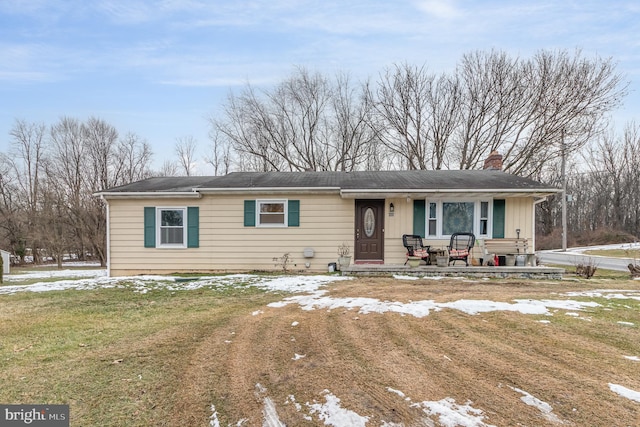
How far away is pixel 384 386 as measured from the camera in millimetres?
2629

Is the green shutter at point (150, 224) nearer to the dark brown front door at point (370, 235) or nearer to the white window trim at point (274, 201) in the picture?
the white window trim at point (274, 201)

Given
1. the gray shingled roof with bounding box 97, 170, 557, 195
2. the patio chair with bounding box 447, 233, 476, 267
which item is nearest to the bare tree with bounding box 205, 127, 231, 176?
the gray shingled roof with bounding box 97, 170, 557, 195

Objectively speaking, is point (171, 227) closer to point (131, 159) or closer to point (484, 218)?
point (484, 218)

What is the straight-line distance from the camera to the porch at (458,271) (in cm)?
876

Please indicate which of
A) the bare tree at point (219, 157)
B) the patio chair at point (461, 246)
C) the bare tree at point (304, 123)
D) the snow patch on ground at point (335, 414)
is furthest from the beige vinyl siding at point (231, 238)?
the bare tree at point (219, 157)

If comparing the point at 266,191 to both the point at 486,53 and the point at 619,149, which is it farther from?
the point at 619,149

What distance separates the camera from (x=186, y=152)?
27984 millimetres

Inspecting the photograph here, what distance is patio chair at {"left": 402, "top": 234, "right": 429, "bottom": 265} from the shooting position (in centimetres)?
930

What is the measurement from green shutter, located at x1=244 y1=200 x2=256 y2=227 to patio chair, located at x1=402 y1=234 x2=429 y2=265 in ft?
15.3

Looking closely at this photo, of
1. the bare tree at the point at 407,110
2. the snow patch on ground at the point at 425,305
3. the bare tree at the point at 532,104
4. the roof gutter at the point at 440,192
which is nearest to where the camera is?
the snow patch on ground at the point at 425,305

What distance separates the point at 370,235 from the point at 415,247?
4.61 ft

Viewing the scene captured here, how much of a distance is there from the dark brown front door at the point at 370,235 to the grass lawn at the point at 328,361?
4176mm

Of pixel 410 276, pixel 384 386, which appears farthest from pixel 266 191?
pixel 384 386

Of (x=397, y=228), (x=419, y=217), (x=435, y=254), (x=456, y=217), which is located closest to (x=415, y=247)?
(x=435, y=254)
